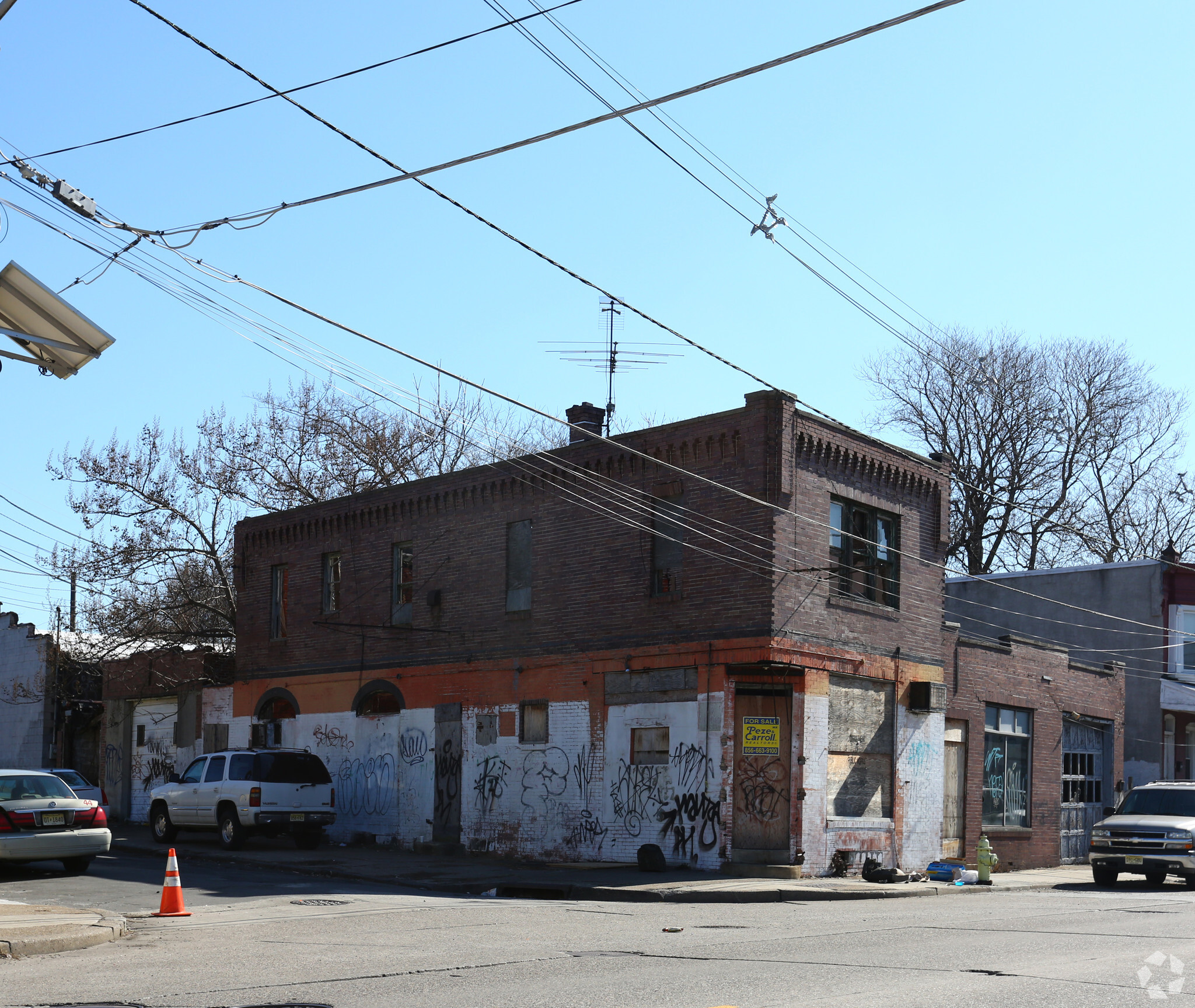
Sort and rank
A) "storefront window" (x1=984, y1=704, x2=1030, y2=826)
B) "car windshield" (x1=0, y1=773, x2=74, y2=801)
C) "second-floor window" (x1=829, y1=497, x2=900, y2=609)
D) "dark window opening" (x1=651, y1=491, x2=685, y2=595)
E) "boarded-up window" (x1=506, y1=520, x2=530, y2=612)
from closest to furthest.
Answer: "car windshield" (x1=0, y1=773, x2=74, y2=801), "dark window opening" (x1=651, y1=491, x2=685, y2=595), "second-floor window" (x1=829, y1=497, x2=900, y2=609), "boarded-up window" (x1=506, y1=520, x2=530, y2=612), "storefront window" (x1=984, y1=704, x2=1030, y2=826)

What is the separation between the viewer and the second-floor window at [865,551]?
2277 centimetres

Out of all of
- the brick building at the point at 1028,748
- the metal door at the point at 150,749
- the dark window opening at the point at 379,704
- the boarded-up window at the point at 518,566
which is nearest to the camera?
the boarded-up window at the point at 518,566

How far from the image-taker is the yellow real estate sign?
2073 cm

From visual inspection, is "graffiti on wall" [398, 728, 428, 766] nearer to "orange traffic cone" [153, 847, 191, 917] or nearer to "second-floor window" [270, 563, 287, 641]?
"second-floor window" [270, 563, 287, 641]

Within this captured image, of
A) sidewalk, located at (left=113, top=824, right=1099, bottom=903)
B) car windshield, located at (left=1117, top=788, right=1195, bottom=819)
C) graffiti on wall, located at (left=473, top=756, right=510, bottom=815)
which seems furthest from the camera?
graffiti on wall, located at (left=473, top=756, right=510, bottom=815)

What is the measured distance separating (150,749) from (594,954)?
25753 mm

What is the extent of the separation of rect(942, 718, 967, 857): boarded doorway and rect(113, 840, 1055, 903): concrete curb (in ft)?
13.6

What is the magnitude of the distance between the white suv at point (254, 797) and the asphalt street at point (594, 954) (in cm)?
618

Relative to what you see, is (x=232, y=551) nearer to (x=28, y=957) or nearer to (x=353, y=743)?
(x=353, y=743)

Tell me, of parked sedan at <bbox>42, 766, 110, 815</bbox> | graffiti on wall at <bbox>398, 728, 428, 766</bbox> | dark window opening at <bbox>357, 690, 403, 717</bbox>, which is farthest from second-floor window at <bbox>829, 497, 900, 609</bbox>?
parked sedan at <bbox>42, 766, 110, 815</bbox>

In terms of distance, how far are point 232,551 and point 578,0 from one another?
24.3 metres

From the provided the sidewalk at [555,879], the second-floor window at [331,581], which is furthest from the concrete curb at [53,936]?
the second-floor window at [331,581]

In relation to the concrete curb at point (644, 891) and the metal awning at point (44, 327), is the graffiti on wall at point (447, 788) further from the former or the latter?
the metal awning at point (44, 327)

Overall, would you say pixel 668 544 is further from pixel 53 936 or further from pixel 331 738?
pixel 53 936
